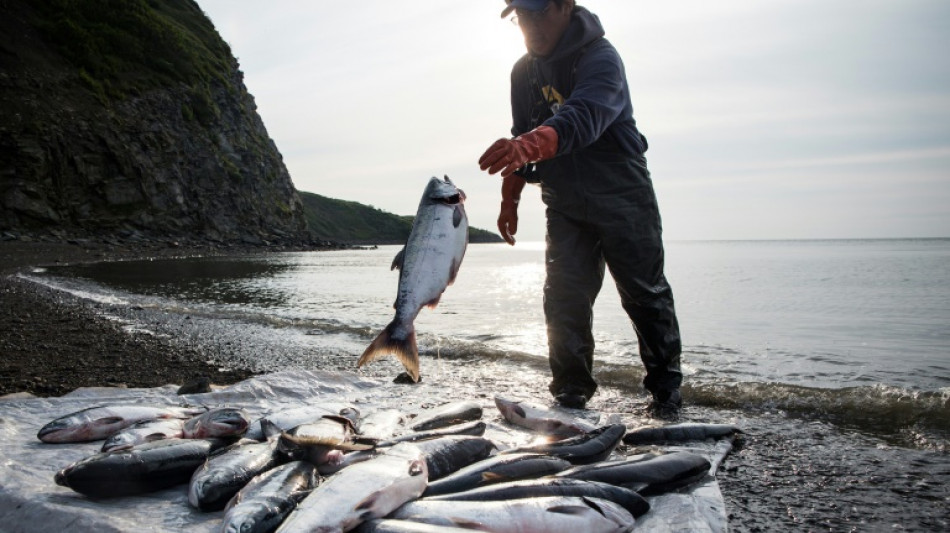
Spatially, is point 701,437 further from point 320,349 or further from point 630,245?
point 320,349

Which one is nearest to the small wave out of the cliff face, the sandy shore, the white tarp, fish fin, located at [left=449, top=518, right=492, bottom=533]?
the white tarp

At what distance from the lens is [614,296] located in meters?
19.8

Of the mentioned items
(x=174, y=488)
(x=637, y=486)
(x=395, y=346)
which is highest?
(x=395, y=346)

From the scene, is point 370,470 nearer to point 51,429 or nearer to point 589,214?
point 51,429

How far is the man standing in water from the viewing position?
4.82 meters

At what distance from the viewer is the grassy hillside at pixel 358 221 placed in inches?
4186

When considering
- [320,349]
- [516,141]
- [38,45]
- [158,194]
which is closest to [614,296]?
[320,349]

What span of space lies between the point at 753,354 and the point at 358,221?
4332 inches

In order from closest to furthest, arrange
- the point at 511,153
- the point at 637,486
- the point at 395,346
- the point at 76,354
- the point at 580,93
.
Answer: the point at 637,486 < the point at 511,153 < the point at 395,346 < the point at 580,93 < the point at 76,354

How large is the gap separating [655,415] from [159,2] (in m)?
64.0

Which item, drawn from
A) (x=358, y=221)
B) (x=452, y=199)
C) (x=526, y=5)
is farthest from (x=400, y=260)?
(x=358, y=221)

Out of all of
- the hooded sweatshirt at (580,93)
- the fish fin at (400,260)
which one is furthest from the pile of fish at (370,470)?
the hooded sweatshirt at (580,93)

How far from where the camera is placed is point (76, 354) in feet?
24.3

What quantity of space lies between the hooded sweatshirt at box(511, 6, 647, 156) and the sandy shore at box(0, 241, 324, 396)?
4.32 m
